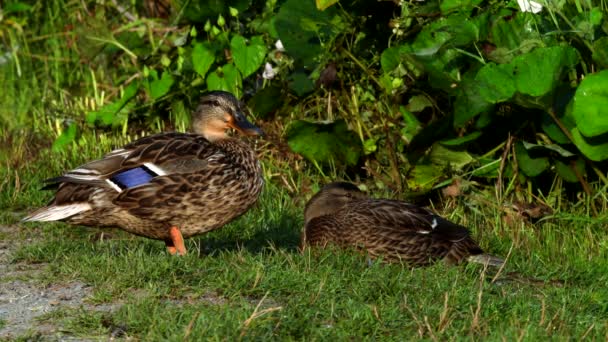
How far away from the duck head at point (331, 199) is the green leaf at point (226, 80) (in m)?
1.97

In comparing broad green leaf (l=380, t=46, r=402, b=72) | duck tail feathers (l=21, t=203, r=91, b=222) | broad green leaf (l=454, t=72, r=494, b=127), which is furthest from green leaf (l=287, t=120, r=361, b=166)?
duck tail feathers (l=21, t=203, r=91, b=222)

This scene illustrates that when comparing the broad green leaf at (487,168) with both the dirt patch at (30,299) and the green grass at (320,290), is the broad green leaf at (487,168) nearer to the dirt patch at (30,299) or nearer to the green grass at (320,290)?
the green grass at (320,290)

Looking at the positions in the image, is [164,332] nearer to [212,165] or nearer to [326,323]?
[326,323]

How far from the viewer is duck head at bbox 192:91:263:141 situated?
263 inches

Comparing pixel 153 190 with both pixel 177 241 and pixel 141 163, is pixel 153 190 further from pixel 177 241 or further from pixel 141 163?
pixel 177 241

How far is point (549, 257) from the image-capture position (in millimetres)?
6512

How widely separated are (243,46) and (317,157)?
1.11 metres

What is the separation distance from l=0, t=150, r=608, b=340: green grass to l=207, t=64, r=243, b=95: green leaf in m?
1.93

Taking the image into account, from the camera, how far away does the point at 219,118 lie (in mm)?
6684

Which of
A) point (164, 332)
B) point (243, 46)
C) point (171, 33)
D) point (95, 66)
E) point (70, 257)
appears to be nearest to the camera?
point (164, 332)

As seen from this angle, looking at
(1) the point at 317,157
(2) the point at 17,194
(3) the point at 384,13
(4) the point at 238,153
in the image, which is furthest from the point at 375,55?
(2) the point at 17,194

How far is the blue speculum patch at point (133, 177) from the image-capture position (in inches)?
240

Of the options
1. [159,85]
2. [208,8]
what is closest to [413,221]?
[208,8]

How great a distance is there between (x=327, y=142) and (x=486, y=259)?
196cm
